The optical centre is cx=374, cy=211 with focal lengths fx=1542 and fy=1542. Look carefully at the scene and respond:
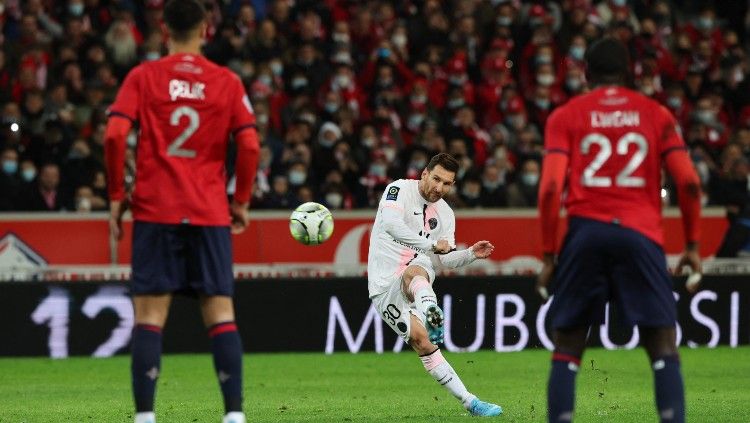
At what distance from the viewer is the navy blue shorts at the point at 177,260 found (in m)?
7.25

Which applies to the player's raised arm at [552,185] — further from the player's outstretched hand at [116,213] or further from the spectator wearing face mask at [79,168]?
the spectator wearing face mask at [79,168]

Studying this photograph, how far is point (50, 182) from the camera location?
17.0 meters

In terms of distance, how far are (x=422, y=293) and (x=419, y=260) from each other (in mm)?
583

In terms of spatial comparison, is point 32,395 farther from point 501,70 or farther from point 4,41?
point 501,70

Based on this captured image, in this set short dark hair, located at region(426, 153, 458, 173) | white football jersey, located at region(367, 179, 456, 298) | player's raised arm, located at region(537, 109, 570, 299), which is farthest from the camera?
white football jersey, located at region(367, 179, 456, 298)

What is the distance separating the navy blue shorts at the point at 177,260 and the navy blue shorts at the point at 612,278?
164 centimetres

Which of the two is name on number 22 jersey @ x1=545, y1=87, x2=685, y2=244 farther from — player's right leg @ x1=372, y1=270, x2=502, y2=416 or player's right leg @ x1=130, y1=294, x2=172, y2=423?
player's right leg @ x1=372, y1=270, x2=502, y2=416

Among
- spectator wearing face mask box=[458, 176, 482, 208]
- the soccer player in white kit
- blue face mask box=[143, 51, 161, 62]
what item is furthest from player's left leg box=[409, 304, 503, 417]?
blue face mask box=[143, 51, 161, 62]

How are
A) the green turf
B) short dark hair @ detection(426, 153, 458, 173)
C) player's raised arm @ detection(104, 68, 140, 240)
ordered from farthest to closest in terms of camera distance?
1. short dark hair @ detection(426, 153, 458, 173)
2. the green turf
3. player's raised arm @ detection(104, 68, 140, 240)

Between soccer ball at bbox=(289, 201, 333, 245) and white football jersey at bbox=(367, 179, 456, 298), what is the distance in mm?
694

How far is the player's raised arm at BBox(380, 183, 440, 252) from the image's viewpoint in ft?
34.1

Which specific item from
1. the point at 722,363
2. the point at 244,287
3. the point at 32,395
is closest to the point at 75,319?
the point at 244,287

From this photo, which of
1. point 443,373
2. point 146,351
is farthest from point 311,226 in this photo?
point 146,351

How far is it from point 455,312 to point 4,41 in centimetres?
731
